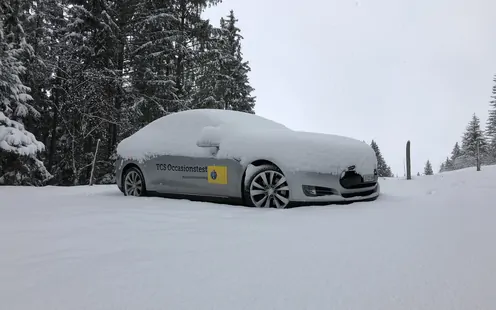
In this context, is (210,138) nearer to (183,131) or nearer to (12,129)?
(183,131)

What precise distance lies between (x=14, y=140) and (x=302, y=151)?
7.77 metres

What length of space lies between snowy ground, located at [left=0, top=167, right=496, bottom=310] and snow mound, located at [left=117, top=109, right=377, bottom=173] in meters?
0.84

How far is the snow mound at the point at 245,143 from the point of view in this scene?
4.08 meters

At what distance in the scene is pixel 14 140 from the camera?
27.7 ft

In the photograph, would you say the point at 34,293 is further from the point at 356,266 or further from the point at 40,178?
the point at 40,178

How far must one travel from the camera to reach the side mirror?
15.3ft

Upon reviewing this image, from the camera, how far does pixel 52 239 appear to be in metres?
2.47

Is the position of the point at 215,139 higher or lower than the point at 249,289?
higher

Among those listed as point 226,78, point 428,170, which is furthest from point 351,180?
point 428,170

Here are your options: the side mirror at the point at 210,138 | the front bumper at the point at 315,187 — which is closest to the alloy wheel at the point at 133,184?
the side mirror at the point at 210,138

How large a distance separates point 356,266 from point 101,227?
2.10 metres

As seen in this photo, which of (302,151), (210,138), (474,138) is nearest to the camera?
(302,151)

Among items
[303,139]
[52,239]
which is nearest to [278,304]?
[52,239]

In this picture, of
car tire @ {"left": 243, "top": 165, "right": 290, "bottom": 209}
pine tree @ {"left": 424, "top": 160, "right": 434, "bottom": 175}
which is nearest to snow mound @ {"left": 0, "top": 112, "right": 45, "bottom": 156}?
car tire @ {"left": 243, "top": 165, "right": 290, "bottom": 209}
